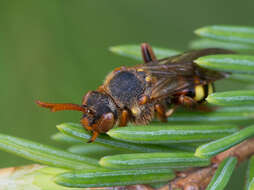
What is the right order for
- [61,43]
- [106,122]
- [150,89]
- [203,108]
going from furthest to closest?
[61,43]
[150,89]
[203,108]
[106,122]

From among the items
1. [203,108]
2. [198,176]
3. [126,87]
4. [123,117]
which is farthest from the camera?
[126,87]

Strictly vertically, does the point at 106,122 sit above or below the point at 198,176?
above

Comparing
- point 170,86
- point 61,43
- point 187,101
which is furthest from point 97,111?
point 61,43

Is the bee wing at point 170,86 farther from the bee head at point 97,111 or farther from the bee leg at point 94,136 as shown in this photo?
the bee leg at point 94,136

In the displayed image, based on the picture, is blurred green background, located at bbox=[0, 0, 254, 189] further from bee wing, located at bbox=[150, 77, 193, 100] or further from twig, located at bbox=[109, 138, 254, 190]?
twig, located at bbox=[109, 138, 254, 190]

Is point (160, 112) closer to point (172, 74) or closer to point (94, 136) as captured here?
point (172, 74)

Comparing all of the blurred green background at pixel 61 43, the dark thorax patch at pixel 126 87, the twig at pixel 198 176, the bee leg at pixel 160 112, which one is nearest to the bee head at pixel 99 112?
the dark thorax patch at pixel 126 87

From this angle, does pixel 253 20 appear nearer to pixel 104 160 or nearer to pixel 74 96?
pixel 74 96

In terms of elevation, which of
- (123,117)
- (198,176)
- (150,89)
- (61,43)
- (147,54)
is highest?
(61,43)
